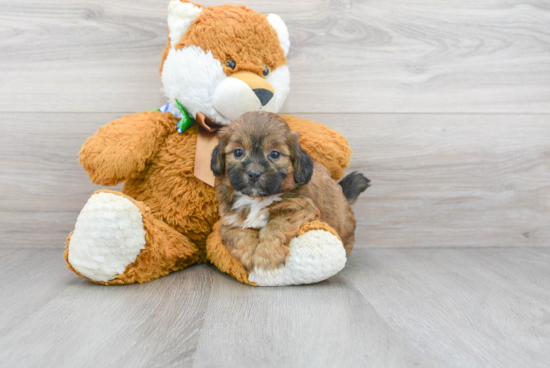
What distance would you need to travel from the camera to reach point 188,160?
136cm

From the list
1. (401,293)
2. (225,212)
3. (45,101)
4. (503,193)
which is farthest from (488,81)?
(45,101)

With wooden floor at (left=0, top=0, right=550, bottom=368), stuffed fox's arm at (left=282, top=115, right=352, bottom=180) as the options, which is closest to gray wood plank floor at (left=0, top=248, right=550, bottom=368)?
wooden floor at (left=0, top=0, right=550, bottom=368)

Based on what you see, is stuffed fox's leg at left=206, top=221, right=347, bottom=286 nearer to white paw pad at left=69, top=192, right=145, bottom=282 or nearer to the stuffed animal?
the stuffed animal

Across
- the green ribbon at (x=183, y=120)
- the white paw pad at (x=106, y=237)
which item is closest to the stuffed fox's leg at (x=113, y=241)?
the white paw pad at (x=106, y=237)

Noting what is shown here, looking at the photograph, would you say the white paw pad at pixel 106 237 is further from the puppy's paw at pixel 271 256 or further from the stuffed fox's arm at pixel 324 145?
the stuffed fox's arm at pixel 324 145

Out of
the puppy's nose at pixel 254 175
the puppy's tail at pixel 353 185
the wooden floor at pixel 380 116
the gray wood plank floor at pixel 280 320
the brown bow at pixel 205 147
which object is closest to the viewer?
the gray wood plank floor at pixel 280 320

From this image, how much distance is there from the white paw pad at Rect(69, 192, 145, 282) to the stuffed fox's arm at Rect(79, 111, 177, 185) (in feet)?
0.42

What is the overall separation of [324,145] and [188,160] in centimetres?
45

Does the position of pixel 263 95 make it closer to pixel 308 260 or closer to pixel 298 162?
pixel 298 162

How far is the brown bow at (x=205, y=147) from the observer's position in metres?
1.33

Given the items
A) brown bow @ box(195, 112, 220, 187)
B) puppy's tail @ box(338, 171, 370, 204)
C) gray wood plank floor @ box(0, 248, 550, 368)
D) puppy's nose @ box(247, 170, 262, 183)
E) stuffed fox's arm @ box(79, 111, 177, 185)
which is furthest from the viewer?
puppy's tail @ box(338, 171, 370, 204)

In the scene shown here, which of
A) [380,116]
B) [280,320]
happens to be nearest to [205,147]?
[280,320]

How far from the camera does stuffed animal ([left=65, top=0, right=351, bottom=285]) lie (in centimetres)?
113

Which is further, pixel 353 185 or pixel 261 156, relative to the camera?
pixel 353 185
